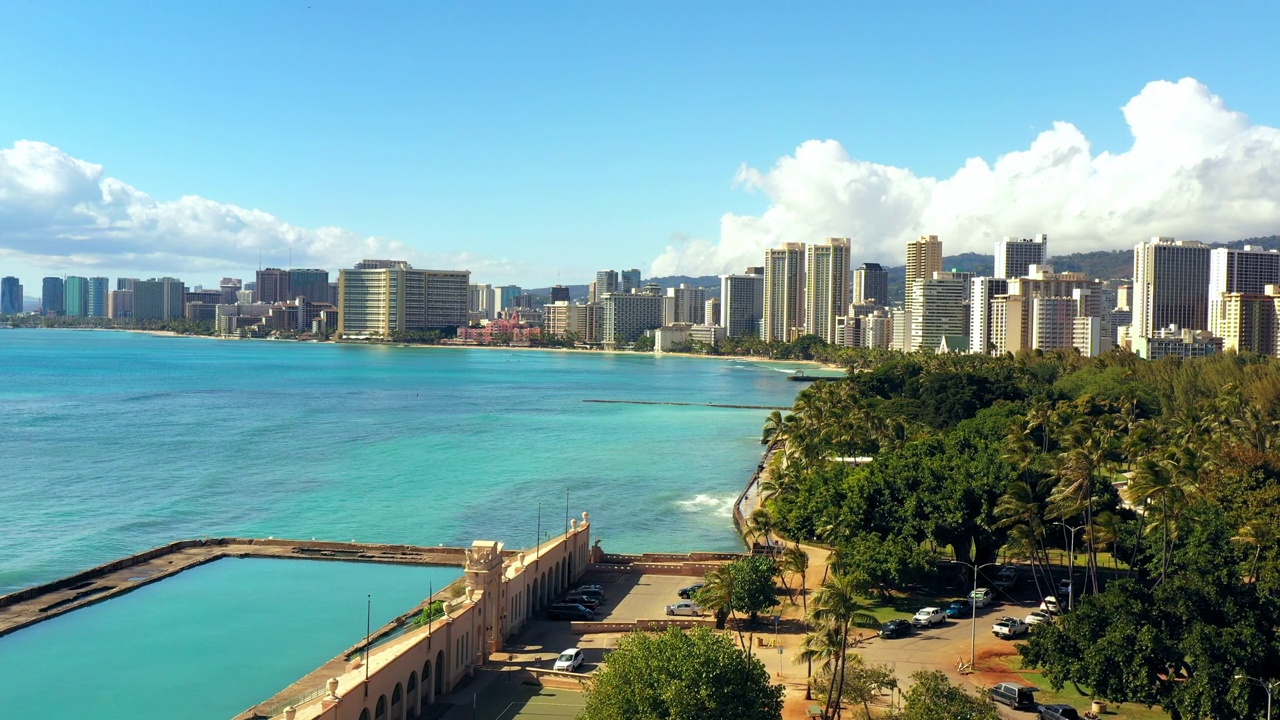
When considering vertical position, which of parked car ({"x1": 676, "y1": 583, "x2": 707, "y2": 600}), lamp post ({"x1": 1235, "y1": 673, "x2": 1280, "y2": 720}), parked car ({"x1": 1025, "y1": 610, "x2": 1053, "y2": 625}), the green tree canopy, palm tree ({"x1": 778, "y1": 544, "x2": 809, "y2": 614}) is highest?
the green tree canopy

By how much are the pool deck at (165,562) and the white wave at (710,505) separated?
15736 millimetres

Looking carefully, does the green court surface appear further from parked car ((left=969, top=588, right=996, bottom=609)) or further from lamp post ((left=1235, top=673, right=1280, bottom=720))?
lamp post ((left=1235, top=673, right=1280, bottom=720))

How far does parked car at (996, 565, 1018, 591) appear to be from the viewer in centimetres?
3731

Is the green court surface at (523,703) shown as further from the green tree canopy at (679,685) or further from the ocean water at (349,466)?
the ocean water at (349,466)

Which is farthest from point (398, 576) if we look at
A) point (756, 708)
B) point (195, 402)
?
point (195, 402)

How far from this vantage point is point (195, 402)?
374ft

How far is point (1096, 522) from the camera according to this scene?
116ft

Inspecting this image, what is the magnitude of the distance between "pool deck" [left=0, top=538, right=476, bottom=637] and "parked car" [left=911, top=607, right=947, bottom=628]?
18719 millimetres

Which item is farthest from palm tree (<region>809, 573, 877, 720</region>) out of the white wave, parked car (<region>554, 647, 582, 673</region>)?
the white wave

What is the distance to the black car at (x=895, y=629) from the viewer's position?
31656mm

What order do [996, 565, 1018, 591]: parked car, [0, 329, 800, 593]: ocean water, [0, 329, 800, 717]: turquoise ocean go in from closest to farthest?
[0, 329, 800, 717]: turquoise ocean < [996, 565, 1018, 591]: parked car < [0, 329, 800, 593]: ocean water

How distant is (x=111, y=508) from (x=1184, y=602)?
166ft

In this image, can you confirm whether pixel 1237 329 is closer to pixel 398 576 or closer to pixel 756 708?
pixel 398 576

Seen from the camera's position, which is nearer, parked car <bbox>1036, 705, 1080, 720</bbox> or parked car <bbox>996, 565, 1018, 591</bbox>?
parked car <bbox>1036, 705, 1080, 720</bbox>
